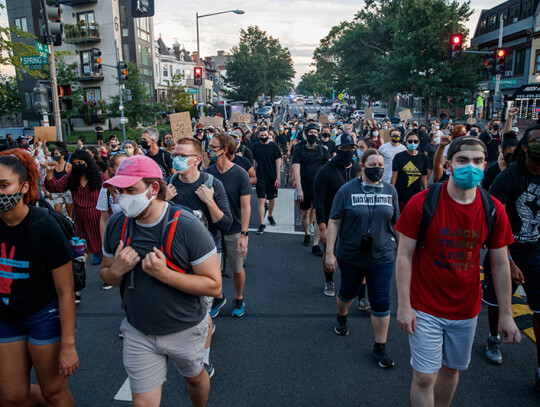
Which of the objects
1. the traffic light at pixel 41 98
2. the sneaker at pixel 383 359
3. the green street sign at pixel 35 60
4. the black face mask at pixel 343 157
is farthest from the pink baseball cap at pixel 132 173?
the green street sign at pixel 35 60

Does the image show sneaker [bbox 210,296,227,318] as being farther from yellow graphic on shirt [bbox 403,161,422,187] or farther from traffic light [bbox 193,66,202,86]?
traffic light [bbox 193,66,202,86]

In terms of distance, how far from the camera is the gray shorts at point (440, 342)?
9.37 ft

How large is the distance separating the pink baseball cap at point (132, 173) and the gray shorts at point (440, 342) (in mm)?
2009

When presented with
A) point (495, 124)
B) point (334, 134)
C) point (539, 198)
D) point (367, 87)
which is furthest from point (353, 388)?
point (367, 87)

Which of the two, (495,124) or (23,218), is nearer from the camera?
(23,218)

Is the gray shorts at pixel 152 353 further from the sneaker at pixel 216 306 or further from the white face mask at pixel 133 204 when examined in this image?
the sneaker at pixel 216 306

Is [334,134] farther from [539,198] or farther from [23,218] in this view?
[23,218]

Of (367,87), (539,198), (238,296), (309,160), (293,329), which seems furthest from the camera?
(367,87)

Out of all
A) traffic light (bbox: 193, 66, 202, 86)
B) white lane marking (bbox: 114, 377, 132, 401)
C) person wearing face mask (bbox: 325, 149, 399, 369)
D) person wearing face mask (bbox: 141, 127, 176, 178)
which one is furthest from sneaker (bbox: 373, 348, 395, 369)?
traffic light (bbox: 193, 66, 202, 86)

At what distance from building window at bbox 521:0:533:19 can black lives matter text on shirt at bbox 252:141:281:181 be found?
39280 mm

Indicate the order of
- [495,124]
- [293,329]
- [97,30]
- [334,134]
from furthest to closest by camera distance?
[97,30] → [334,134] → [495,124] → [293,329]

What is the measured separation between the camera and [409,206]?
9.51 ft

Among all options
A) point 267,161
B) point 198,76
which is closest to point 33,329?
point 267,161

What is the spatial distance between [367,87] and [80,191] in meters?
49.7
